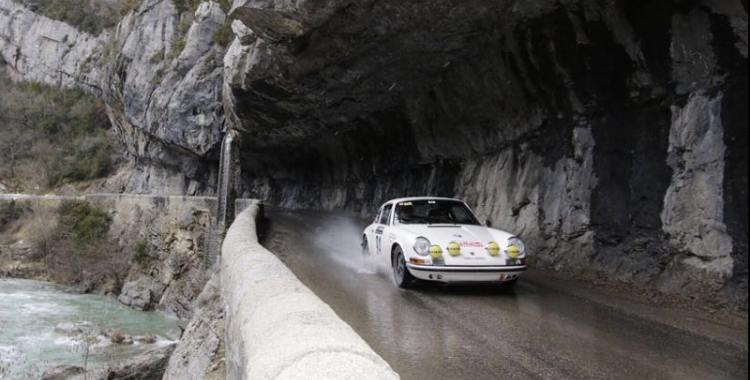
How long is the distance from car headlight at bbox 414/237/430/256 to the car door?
1.18 metres

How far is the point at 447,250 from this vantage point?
23.0ft

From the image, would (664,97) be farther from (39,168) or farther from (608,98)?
(39,168)

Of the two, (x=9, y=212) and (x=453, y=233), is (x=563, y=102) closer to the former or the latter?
(x=453, y=233)

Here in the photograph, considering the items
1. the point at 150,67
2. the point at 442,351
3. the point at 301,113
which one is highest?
the point at 150,67

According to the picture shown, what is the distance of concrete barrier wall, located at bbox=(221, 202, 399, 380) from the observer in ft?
7.25

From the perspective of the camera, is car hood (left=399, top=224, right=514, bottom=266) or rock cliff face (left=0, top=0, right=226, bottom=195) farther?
rock cliff face (left=0, top=0, right=226, bottom=195)

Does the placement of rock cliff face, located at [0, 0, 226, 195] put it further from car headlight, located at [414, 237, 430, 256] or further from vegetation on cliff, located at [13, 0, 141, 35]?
car headlight, located at [414, 237, 430, 256]

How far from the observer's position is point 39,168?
52.7 m

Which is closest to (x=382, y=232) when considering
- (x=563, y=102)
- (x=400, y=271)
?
(x=400, y=271)

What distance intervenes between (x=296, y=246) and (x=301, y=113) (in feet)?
27.6

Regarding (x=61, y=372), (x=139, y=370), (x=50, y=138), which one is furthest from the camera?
(x=50, y=138)

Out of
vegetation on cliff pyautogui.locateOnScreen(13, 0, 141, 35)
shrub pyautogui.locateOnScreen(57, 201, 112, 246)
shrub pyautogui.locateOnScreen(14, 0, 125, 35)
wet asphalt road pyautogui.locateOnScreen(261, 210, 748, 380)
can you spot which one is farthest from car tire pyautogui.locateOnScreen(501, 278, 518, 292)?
shrub pyautogui.locateOnScreen(14, 0, 125, 35)

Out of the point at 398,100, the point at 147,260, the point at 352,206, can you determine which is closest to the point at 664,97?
the point at 398,100

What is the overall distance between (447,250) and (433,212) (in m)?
1.81
